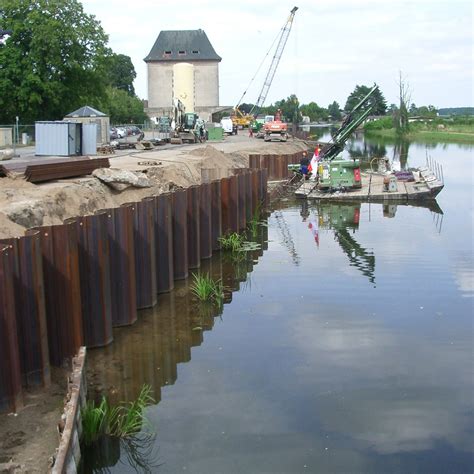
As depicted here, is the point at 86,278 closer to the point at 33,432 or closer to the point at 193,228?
the point at 33,432

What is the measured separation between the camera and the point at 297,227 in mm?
27047

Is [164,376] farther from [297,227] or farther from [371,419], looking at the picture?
[297,227]

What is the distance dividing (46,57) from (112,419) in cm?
5790

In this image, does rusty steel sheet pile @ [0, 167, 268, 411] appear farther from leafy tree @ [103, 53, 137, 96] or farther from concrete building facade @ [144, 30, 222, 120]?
leafy tree @ [103, 53, 137, 96]

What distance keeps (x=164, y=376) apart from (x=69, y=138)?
632 inches

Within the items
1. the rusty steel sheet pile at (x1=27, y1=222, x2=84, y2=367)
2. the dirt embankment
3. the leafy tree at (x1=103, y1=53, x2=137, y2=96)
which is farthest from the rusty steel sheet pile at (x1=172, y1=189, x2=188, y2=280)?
the leafy tree at (x1=103, y1=53, x2=137, y2=96)

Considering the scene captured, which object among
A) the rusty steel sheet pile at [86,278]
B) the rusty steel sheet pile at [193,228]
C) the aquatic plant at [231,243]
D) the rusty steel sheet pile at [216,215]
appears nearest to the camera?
the rusty steel sheet pile at [86,278]

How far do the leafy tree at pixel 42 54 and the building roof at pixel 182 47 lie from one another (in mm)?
58621

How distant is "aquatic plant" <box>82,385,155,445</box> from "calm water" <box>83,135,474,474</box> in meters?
0.28

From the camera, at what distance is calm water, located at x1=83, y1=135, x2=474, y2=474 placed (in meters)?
9.10

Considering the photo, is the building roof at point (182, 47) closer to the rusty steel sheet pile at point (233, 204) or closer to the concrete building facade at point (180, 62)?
the concrete building facade at point (180, 62)

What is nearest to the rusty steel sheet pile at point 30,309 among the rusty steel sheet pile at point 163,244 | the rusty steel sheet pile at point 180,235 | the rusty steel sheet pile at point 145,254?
the rusty steel sheet pile at point 145,254

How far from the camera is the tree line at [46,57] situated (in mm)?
61406

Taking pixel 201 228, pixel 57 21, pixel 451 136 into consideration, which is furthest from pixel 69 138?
pixel 451 136
